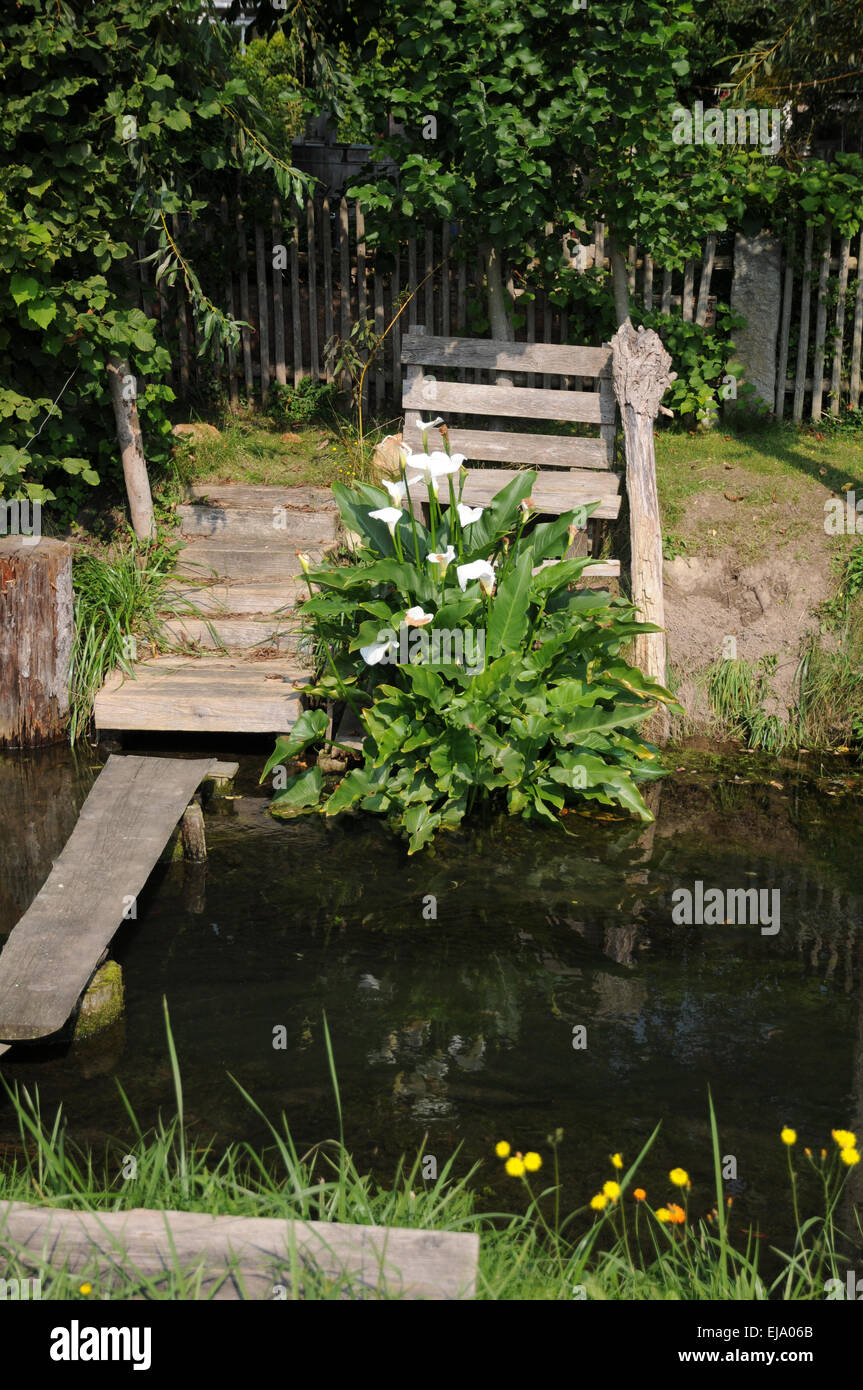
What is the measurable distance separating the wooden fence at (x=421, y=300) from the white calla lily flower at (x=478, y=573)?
14.8 ft

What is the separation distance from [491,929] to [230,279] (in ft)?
24.8

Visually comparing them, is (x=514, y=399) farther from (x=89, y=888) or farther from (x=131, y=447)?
(x=89, y=888)

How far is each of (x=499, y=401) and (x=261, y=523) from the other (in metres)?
1.93

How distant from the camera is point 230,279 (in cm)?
1111

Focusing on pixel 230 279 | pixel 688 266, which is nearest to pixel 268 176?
pixel 230 279

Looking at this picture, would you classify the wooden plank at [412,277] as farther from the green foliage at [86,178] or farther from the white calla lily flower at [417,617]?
the white calla lily flower at [417,617]

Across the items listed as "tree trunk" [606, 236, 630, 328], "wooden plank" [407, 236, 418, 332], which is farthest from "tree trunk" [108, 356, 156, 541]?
"tree trunk" [606, 236, 630, 328]

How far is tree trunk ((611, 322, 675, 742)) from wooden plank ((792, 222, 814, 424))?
2.99 m

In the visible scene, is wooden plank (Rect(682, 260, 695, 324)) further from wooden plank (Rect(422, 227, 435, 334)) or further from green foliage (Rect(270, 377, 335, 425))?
green foliage (Rect(270, 377, 335, 425))

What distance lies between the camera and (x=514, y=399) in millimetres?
8875

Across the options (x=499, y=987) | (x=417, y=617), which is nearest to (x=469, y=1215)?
(x=499, y=987)

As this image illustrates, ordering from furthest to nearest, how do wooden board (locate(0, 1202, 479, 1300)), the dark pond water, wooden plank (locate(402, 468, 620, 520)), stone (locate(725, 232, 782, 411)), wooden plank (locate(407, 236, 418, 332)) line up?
wooden plank (locate(407, 236, 418, 332)), stone (locate(725, 232, 782, 411)), wooden plank (locate(402, 468, 620, 520)), the dark pond water, wooden board (locate(0, 1202, 479, 1300))

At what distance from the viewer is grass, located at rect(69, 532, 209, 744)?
781cm

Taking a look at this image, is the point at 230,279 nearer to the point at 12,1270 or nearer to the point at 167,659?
the point at 167,659
